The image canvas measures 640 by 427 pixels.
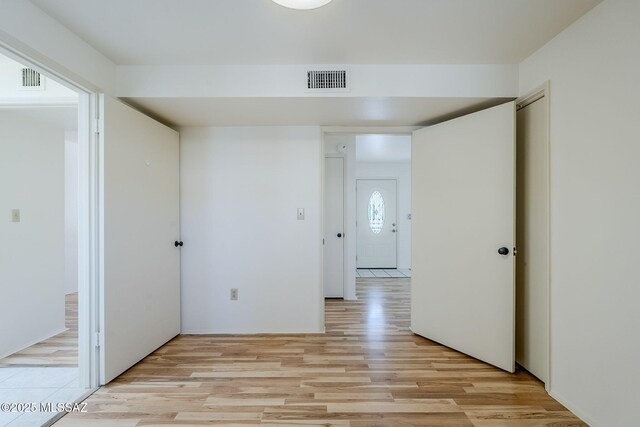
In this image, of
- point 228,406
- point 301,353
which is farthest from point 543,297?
point 228,406

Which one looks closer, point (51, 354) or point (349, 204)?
point (51, 354)

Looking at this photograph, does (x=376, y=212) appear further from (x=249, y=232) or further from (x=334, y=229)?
(x=249, y=232)

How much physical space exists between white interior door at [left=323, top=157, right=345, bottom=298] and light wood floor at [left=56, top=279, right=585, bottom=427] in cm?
132

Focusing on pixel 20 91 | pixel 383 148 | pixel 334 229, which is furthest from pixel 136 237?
pixel 383 148

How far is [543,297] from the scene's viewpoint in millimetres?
1926

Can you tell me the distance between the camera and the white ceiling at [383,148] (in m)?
4.18

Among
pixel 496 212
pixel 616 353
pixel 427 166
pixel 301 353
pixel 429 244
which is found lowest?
pixel 301 353

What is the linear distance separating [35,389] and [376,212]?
5.55 m

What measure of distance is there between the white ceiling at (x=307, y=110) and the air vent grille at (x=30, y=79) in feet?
2.23

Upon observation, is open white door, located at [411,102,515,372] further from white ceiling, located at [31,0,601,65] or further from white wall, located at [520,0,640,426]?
white ceiling, located at [31,0,601,65]

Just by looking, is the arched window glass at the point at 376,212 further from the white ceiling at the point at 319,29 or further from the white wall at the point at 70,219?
the white wall at the point at 70,219

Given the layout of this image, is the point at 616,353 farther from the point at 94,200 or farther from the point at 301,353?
the point at 94,200

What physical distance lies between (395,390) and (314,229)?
59.5 inches

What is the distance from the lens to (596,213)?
1533 mm
